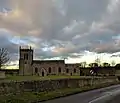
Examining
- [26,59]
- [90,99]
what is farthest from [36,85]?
[26,59]

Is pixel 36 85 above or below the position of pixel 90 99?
above

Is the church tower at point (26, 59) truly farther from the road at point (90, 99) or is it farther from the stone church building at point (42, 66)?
the road at point (90, 99)

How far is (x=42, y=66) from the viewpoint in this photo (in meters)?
144

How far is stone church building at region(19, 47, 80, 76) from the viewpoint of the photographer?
13662cm

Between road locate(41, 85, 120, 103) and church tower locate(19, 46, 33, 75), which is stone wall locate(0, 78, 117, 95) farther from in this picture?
church tower locate(19, 46, 33, 75)

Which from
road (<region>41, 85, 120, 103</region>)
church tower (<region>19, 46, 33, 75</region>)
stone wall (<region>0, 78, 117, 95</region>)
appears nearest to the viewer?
road (<region>41, 85, 120, 103</region>)

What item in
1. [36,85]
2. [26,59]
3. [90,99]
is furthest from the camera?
[26,59]

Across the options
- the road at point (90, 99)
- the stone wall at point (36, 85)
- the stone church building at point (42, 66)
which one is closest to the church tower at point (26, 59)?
the stone church building at point (42, 66)

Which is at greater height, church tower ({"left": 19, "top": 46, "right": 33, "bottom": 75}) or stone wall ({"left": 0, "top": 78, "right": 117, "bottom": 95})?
church tower ({"left": 19, "top": 46, "right": 33, "bottom": 75})

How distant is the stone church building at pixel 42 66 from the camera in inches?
5379

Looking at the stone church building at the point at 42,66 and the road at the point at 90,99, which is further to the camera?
the stone church building at the point at 42,66

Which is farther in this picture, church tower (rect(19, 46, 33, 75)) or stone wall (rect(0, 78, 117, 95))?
church tower (rect(19, 46, 33, 75))

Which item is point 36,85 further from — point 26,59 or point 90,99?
point 26,59

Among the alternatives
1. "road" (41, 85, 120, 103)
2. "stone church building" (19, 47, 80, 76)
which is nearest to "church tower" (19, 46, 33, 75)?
"stone church building" (19, 47, 80, 76)
